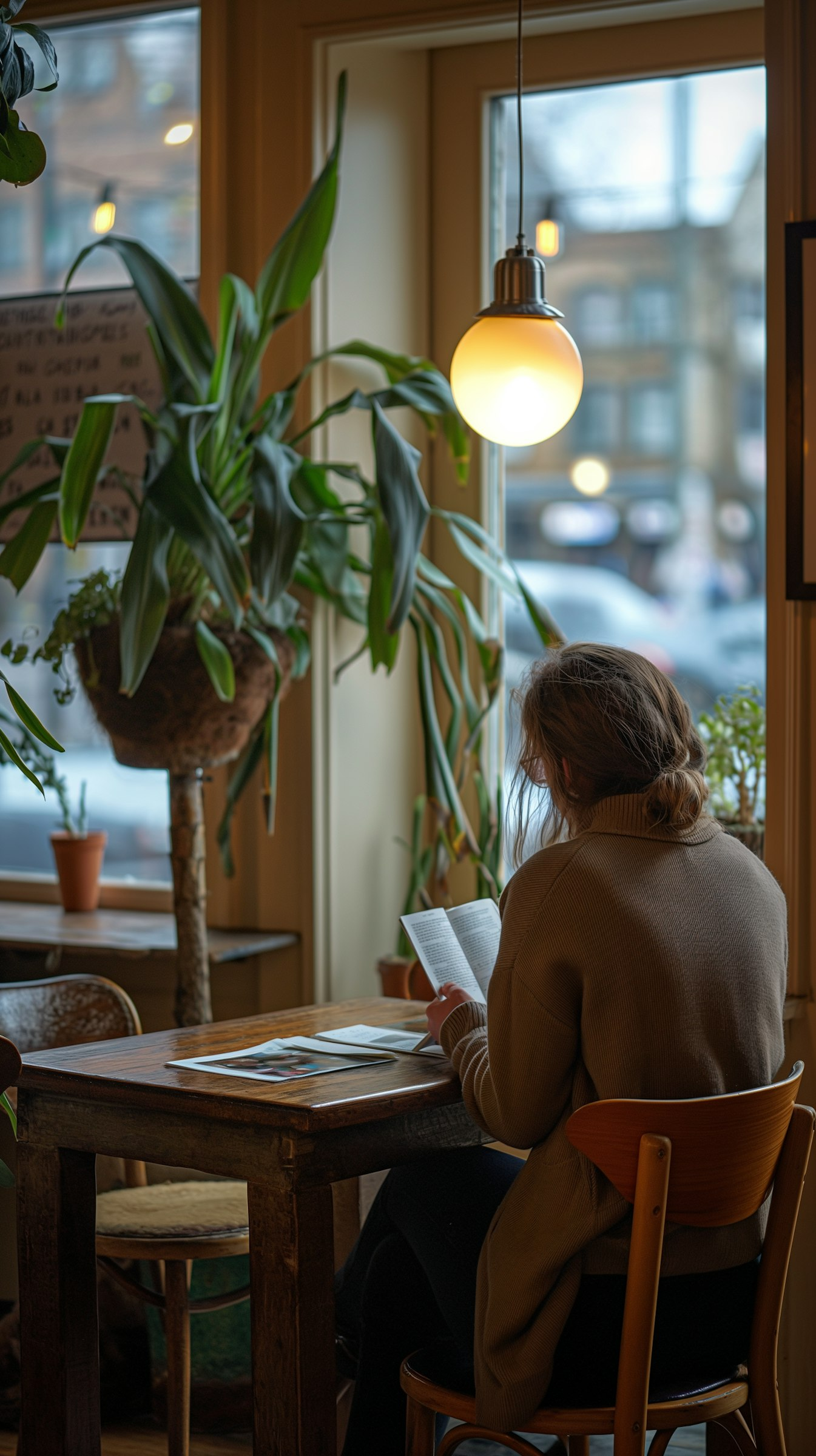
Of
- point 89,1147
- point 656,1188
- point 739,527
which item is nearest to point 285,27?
point 739,527

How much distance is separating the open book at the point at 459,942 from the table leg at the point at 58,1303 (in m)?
0.51

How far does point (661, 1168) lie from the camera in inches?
65.0

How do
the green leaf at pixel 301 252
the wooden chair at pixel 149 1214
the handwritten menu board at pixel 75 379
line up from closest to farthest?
the wooden chair at pixel 149 1214 < the green leaf at pixel 301 252 < the handwritten menu board at pixel 75 379

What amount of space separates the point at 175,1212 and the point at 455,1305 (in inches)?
28.0

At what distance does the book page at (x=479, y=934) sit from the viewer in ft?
7.22

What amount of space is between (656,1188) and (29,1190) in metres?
0.88

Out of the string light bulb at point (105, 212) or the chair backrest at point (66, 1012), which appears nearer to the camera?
the chair backrest at point (66, 1012)

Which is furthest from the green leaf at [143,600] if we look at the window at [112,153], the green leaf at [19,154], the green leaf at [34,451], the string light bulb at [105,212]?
the string light bulb at [105,212]

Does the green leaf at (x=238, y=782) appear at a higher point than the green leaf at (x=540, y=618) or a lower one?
lower

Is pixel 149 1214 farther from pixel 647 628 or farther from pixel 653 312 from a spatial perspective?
pixel 653 312

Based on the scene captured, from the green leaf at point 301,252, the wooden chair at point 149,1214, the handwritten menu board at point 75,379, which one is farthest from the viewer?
the handwritten menu board at point 75,379

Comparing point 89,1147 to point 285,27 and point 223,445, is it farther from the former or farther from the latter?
point 285,27

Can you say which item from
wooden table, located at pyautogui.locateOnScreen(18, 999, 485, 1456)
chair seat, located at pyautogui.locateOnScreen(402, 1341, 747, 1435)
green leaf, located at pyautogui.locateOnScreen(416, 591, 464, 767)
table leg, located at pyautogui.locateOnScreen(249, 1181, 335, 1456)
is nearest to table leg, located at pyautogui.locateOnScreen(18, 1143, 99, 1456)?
wooden table, located at pyautogui.locateOnScreen(18, 999, 485, 1456)

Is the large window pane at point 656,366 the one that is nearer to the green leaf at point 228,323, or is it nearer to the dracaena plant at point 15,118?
the green leaf at point 228,323
